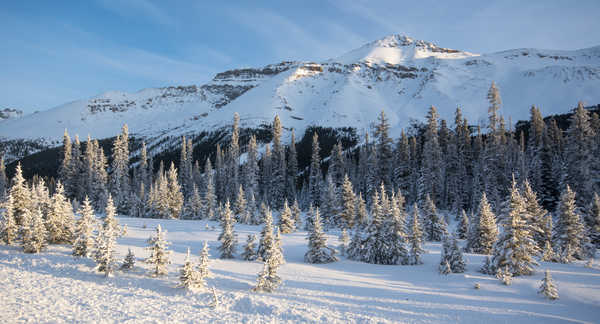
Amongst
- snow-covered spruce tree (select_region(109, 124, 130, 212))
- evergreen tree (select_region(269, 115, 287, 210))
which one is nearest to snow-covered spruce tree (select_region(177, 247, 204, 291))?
snow-covered spruce tree (select_region(109, 124, 130, 212))

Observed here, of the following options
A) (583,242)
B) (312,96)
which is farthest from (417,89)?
(583,242)

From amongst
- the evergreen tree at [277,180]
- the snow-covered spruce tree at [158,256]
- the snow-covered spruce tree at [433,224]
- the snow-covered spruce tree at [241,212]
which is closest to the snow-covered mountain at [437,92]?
the evergreen tree at [277,180]

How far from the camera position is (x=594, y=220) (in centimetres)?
2625

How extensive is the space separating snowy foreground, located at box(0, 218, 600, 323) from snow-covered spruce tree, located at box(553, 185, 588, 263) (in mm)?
3396

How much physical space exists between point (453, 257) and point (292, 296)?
33.7 ft

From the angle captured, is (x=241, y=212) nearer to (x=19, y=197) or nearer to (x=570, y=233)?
(x=19, y=197)

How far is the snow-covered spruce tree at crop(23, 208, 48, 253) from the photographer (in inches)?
→ 765

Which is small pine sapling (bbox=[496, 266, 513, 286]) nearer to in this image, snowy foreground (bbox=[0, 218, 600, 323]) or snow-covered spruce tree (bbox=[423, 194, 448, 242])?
snowy foreground (bbox=[0, 218, 600, 323])

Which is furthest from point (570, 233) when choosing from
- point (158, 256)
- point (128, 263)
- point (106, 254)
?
point (106, 254)

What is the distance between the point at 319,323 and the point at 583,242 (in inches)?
876

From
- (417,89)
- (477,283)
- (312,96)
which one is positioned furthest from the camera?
(312,96)

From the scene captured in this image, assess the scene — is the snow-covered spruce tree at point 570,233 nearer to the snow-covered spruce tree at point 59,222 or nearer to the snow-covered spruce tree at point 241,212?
the snow-covered spruce tree at point 241,212

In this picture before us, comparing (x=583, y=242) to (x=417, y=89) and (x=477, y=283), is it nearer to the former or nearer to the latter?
(x=477, y=283)

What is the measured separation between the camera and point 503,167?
157ft
